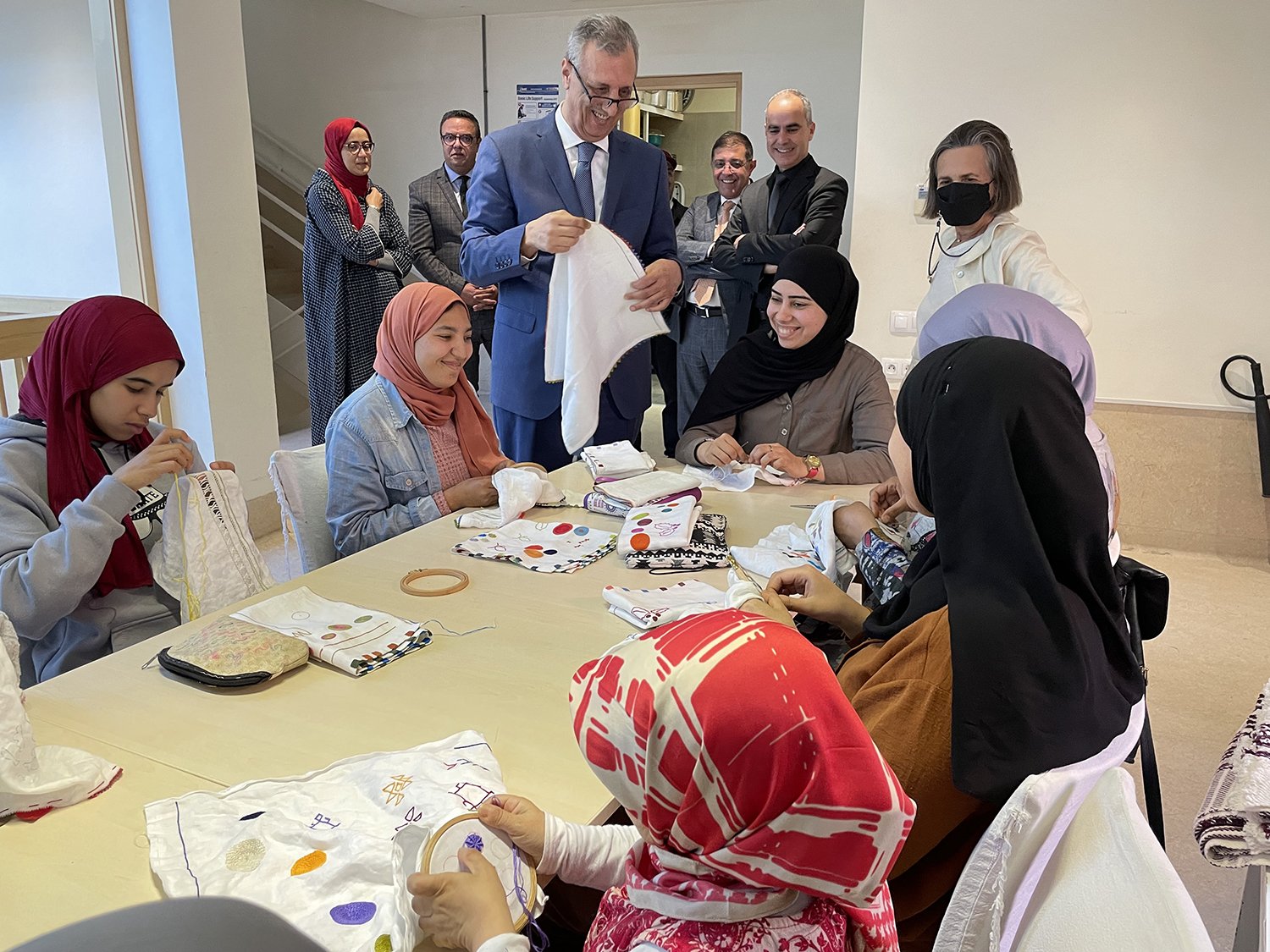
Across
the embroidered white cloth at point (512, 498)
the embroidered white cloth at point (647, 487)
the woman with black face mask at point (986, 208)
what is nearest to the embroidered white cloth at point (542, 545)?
the embroidered white cloth at point (512, 498)

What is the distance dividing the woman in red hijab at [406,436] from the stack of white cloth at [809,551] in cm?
70

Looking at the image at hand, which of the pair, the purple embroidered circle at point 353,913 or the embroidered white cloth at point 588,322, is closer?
the purple embroidered circle at point 353,913

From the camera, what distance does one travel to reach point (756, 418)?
2709 millimetres

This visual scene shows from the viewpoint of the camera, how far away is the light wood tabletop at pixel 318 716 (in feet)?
3.25

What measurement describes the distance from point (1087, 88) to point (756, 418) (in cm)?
233

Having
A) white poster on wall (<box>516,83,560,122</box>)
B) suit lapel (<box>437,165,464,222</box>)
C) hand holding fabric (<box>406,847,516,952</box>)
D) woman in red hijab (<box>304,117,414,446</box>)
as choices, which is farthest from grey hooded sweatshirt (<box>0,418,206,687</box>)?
white poster on wall (<box>516,83,560,122</box>)

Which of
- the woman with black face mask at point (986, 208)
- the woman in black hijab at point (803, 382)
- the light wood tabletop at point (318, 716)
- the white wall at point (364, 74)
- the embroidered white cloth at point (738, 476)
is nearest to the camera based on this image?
the light wood tabletop at point (318, 716)

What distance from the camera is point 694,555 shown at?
6.19 ft

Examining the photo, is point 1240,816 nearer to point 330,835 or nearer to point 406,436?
point 330,835

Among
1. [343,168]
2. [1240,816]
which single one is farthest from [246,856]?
[343,168]

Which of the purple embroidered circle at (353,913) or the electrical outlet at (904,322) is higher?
the electrical outlet at (904,322)

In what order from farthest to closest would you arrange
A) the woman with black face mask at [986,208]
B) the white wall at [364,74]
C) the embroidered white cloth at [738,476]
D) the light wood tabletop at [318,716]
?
the white wall at [364,74] < the woman with black face mask at [986,208] < the embroidered white cloth at [738,476] < the light wood tabletop at [318,716]

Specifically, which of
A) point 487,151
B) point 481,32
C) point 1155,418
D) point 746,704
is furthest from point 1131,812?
point 481,32

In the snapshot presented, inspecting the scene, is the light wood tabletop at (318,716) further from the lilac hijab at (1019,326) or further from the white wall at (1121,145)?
the white wall at (1121,145)
